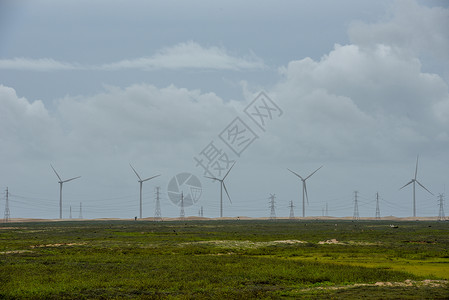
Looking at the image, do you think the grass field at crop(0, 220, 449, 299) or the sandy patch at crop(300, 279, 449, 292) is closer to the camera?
the grass field at crop(0, 220, 449, 299)

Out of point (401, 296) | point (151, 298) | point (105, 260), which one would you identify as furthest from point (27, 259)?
point (401, 296)

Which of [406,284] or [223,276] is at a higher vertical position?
[406,284]

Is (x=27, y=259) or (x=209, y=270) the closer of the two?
(x=209, y=270)

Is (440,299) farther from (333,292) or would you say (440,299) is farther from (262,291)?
(262,291)

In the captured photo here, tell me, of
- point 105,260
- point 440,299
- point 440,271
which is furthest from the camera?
point 105,260

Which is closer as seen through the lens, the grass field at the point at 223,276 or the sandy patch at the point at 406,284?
the grass field at the point at 223,276

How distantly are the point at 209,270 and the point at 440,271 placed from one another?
→ 20.1m

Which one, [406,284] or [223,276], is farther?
[223,276]

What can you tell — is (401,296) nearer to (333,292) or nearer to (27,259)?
(333,292)

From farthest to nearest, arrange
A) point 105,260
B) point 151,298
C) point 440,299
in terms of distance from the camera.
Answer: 1. point 105,260
2. point 151,298
3. point 440,299

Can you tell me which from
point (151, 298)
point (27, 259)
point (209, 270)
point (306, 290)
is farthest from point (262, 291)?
point (27, 259)

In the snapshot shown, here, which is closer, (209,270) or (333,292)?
(333,292)

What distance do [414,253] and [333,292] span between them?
33.5 meters

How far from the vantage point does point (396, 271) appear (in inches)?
1907
